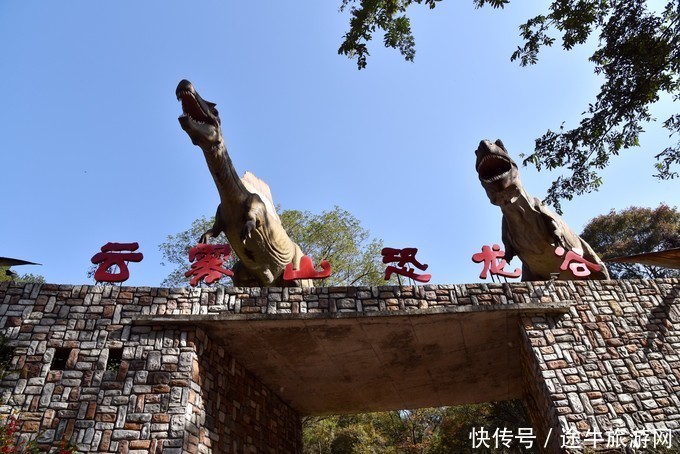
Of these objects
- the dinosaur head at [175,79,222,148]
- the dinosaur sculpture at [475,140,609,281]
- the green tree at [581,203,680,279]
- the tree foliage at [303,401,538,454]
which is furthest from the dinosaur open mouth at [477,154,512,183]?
the green tree at [581,203,680,279]

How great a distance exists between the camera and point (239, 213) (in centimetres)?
886

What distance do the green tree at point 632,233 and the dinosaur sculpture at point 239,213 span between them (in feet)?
55.0

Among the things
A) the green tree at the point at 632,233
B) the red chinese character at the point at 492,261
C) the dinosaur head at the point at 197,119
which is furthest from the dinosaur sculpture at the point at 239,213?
the green tree at the point at 632,233

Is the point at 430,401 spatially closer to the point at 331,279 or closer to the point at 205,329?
the point at 205,329

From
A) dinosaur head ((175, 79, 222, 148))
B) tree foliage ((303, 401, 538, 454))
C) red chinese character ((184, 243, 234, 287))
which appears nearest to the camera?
red chinese character ((184, 243, 234, 287))

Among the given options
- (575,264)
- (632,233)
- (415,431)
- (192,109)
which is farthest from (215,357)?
(632,233)

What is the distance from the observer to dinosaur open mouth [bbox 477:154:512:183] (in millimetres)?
8922

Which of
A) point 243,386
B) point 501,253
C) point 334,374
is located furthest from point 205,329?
point 501,253

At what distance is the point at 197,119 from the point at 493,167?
5188 millimetres

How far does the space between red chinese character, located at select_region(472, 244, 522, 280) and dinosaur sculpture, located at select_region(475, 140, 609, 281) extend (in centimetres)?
96

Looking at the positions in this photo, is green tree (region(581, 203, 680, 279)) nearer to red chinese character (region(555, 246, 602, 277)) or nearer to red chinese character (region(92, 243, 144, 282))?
red chinese character (region(555, 246, 602, 277))

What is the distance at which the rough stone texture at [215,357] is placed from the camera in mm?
6051

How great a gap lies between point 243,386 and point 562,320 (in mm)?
A: 4941

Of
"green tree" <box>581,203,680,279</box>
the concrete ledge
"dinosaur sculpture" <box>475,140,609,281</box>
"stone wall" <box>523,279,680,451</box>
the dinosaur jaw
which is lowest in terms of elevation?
"stone wall" <box>523,279,680,451</box>
